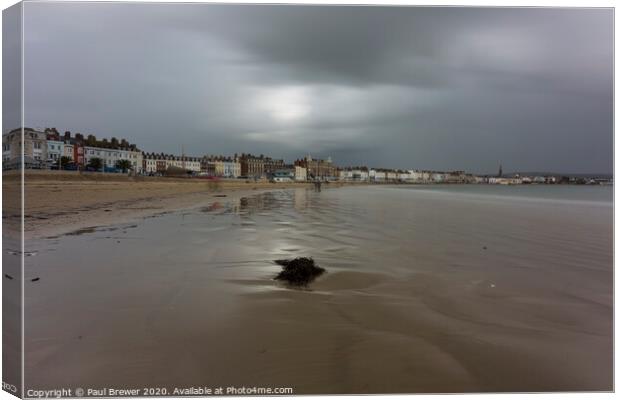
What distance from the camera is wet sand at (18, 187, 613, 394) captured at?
2242 millimetres

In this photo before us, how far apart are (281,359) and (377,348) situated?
0.60 meters

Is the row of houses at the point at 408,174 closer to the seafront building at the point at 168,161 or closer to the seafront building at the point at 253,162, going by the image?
the seafront building at the point at 253,162

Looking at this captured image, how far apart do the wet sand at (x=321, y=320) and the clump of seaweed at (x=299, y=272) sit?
132 millimetres

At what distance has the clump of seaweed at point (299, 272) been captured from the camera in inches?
137

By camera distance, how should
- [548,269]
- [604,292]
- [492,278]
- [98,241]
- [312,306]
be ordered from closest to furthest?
[312,306] < [604,292] < [492,278] < [548,269] < [98,241]

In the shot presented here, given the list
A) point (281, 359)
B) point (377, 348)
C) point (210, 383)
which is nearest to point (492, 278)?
point (377, 348)

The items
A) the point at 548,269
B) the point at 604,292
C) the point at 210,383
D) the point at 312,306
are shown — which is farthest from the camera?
the point at 548,269

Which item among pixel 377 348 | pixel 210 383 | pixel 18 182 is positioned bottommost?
pixel 210 383

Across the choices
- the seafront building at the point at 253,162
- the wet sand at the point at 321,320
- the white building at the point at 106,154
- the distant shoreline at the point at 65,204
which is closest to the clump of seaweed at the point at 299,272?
the wet sand at the point at 321,320

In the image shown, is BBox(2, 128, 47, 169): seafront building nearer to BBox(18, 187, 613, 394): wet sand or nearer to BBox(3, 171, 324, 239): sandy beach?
BBox(3, 171, 324, 239): sandy beach

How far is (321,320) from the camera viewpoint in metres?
2.67

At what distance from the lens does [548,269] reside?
4199 mm

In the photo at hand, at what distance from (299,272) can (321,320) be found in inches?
38.4

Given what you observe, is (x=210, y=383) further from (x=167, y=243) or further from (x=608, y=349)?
(x=167, y=243)
